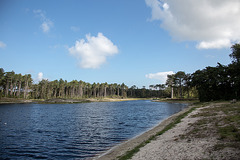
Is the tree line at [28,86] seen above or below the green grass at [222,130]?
above

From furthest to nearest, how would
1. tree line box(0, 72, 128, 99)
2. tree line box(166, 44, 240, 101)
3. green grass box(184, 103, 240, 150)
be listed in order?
tree line box(0, 72, 128, 99) → tree line box(166, 44, 240, 101) → green grass box(184, 103, 240, 150)

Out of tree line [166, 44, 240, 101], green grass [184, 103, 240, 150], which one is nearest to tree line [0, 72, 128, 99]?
tree line [166, 44, 240, 101]

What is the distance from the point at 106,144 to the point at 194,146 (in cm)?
927

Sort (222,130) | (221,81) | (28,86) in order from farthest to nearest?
1. (28,86)
2. (221,81)
3. (222,130)

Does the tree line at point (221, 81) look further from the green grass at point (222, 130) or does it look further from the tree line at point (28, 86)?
the tree line at point (28, 86)

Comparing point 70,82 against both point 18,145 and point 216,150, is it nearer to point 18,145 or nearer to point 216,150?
point 18,145

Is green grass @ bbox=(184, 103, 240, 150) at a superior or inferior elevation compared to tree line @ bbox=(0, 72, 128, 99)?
inferior

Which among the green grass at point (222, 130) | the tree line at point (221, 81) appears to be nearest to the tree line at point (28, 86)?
the tree line at point (221, 81)

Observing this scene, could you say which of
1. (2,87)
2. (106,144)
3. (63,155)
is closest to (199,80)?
(106,144)

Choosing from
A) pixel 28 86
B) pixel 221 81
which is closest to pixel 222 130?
pixel 221 81

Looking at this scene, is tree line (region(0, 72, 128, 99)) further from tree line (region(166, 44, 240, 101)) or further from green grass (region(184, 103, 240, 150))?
green grass (region(184, 103, 240, 150))

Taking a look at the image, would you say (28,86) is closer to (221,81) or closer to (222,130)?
(221,81)

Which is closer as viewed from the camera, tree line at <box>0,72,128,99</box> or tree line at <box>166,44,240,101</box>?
tree line at <box>166,44,240,101</box>

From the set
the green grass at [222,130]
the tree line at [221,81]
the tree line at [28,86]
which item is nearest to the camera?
the green grass at [222,130]
